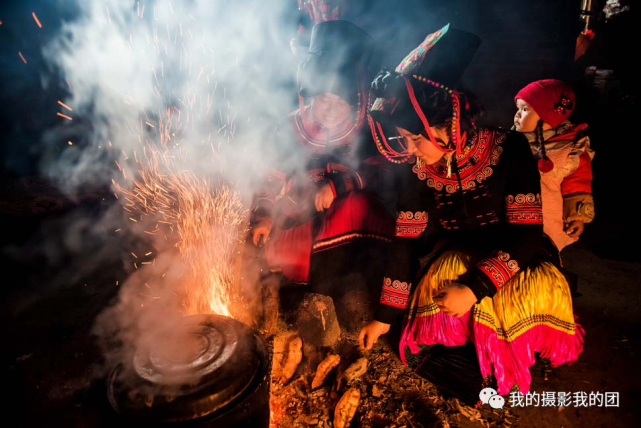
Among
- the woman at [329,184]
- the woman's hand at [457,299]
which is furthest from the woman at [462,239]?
the woman at [329,184]

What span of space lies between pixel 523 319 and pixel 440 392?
3.08 feet

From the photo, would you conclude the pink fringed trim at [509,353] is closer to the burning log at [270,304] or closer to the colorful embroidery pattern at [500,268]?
the colorful embroidery pattern at [500,268]

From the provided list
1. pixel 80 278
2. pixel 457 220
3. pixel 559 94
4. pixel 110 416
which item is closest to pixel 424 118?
pixel 457 220

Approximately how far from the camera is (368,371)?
2805mm

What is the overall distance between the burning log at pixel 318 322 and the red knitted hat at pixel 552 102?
2833 mm

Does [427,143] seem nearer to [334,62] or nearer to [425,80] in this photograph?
[425,80]

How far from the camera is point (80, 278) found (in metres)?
4.91

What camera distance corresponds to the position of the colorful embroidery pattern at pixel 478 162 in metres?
2.29

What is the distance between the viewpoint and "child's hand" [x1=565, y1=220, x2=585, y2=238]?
2.90 meters

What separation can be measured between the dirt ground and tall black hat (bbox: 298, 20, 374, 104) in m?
2.53

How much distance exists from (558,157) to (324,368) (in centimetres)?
294

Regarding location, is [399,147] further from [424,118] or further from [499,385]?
[499,385]

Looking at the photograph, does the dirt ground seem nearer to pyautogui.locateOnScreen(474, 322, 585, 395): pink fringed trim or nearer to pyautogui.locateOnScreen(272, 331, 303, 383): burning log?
pyautogui.locateOnScreen(272, 331, 303, 383): burning log

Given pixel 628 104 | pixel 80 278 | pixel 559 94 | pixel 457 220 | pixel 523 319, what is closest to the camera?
pixel 523 319
